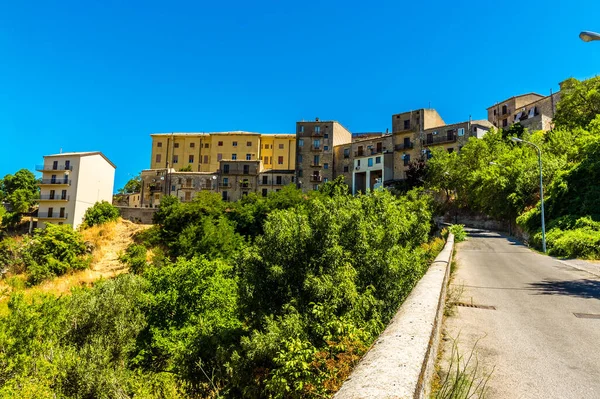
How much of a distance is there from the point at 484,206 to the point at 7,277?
51089 mm

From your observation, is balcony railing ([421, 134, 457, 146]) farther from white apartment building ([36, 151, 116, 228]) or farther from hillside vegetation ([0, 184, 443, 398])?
white apartment building ([36, 151, 116, 228])

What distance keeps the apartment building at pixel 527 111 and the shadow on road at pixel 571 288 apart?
5349 centimetres

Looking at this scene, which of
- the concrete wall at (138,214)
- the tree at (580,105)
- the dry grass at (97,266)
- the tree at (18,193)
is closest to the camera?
the dry grass at (97,266)

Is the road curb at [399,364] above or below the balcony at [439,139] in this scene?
below

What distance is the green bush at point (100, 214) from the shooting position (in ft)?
174

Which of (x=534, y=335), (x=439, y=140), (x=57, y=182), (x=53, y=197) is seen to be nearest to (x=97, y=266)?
(x=53, y=197)

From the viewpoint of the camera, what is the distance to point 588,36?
9.50m

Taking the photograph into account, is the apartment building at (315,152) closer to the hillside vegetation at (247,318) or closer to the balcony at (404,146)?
the balcony at (404,146)

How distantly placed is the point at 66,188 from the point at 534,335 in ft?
214

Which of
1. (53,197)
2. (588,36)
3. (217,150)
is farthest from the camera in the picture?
(217,150)

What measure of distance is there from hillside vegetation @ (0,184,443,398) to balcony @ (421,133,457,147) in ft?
130

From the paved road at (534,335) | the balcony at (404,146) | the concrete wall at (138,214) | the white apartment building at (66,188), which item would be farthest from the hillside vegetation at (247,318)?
the balcony at (404,146)

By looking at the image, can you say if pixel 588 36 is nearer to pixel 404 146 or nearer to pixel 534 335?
pixel 534 335

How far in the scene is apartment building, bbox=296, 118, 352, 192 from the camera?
64.4 meters
